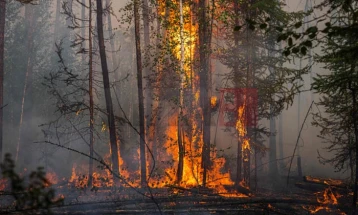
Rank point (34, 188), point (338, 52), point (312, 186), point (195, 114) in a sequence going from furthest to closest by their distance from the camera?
point (195, 114) → point (312, 186) → point (338, 52) → point (34, 188)

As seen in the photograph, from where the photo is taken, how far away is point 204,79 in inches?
727

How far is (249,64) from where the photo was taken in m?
16.6

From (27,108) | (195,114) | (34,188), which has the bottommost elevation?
(34,188)

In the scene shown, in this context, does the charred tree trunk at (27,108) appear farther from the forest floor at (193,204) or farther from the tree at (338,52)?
the tree at (338,52)

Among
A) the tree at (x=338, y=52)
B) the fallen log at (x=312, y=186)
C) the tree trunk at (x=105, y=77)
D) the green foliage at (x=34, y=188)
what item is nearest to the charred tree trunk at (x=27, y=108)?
the tree trunk at (x=105, y=77)

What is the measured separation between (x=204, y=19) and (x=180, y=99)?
13.7 feet

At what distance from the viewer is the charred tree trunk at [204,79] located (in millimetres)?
17281

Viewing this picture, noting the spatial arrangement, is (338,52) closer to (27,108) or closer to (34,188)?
(34,188)

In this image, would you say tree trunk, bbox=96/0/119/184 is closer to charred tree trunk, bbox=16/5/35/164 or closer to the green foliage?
charred tree trunk, bbox=16/5/35/164

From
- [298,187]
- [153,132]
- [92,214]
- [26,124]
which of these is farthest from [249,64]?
[26,124]

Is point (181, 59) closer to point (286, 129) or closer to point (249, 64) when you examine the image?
point (249, 64)

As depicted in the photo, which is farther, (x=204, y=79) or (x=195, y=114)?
(x=195, y=114)

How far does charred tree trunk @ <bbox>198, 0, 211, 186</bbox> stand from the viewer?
17.3 m

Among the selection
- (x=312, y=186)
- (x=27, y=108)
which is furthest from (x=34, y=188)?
(x=27, y=108)
